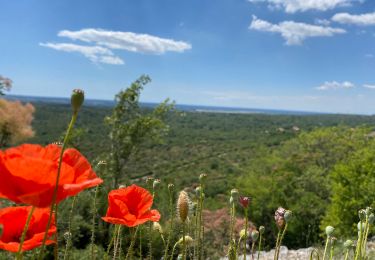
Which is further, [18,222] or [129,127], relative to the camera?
[129,127]

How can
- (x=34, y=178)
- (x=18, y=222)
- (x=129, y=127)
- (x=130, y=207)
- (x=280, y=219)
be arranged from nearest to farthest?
(x=34, y=178) → (x=18, y=222) → (x=130, y=207) → (x=280, y=219) → (x=129, y=127)

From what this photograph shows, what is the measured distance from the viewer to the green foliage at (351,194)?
49.6 ft

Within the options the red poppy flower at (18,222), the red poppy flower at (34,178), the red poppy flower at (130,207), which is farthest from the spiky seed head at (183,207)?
the red poppy flower at (34,178)

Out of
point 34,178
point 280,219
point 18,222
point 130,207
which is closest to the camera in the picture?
A: point 34,178

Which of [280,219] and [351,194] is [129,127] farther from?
[280,219]

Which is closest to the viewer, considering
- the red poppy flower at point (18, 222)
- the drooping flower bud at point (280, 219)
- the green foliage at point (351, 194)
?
the red poppy flower at point (18, 222)

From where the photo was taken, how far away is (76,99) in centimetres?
81

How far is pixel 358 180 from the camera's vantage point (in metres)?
16.1

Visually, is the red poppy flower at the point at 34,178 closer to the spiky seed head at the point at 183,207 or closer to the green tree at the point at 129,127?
the spiky seed head at the point at 183,207

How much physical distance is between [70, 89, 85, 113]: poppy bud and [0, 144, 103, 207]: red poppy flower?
0.11 metres

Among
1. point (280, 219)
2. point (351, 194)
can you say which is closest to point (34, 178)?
point (280, 219)

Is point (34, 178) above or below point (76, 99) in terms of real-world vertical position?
below

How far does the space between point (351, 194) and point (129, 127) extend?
851cm

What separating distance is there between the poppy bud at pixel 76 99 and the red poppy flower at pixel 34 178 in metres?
0.11
